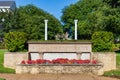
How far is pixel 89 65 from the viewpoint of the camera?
1032 inches

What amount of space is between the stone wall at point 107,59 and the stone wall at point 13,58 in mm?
5654

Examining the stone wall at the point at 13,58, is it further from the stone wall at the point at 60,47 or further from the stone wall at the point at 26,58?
the stone wall at the point at 60,47

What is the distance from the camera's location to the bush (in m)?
29.6

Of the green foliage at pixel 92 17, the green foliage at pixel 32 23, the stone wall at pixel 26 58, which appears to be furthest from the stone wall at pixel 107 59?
the green foliage at pixel 32 23

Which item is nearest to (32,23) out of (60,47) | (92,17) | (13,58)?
(92,17)

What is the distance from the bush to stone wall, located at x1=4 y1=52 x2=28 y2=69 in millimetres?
839

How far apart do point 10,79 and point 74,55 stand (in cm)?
962

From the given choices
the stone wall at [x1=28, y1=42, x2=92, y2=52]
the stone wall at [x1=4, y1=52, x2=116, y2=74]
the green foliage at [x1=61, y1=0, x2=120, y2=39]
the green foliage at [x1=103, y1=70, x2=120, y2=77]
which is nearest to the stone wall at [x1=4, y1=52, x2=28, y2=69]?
the stone wall at [x1=4, y1=52, x2=116, y2=74]

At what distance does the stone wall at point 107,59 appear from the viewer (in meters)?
28.4

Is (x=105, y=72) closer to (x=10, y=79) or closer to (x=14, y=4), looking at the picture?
(x=10, y=79)

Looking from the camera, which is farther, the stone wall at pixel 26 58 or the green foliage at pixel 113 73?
the stone wall at pixel 26 58

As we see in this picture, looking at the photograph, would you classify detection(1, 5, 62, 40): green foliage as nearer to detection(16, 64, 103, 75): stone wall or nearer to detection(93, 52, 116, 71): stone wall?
detection(93, 52, 116, 71): stone wall

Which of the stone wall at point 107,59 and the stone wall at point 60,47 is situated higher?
the stone wall at point 60,47

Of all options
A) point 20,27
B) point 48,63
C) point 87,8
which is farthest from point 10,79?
point 87,8
